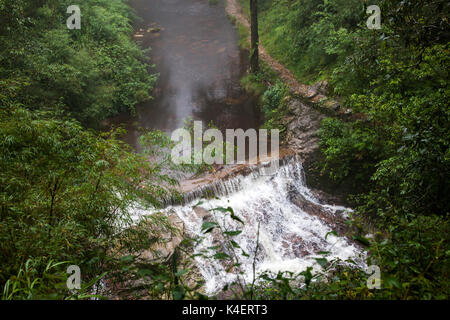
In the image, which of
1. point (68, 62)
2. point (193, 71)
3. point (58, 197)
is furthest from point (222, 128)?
point (58, 197)

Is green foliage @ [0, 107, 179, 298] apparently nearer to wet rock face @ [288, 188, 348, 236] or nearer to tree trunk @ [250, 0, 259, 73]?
wet rock face @ [288, 188, 348, 236]

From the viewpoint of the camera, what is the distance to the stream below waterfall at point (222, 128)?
660 centimetres

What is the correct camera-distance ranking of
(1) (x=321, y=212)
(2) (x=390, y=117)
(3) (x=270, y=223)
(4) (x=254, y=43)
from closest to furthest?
(2) (x=390, y=117)
(3) (x=270, y=223)
(1) (x=321, y=212)
(4) (x=254, y=43)

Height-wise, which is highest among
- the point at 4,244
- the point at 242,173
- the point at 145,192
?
the point at 4,244

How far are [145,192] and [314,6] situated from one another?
1159 cm

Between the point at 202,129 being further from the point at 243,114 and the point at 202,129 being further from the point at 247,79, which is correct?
the point at 247,79

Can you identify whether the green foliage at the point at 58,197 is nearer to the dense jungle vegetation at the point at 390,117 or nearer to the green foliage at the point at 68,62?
the green foliage at the point at 68,62

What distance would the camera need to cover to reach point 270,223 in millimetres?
7375

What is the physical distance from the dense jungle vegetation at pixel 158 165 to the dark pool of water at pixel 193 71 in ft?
4.58

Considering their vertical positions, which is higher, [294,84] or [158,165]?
[294,84]

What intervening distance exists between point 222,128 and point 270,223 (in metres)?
4.71

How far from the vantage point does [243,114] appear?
11.8 metres

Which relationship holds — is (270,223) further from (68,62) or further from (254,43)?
(254,43)
